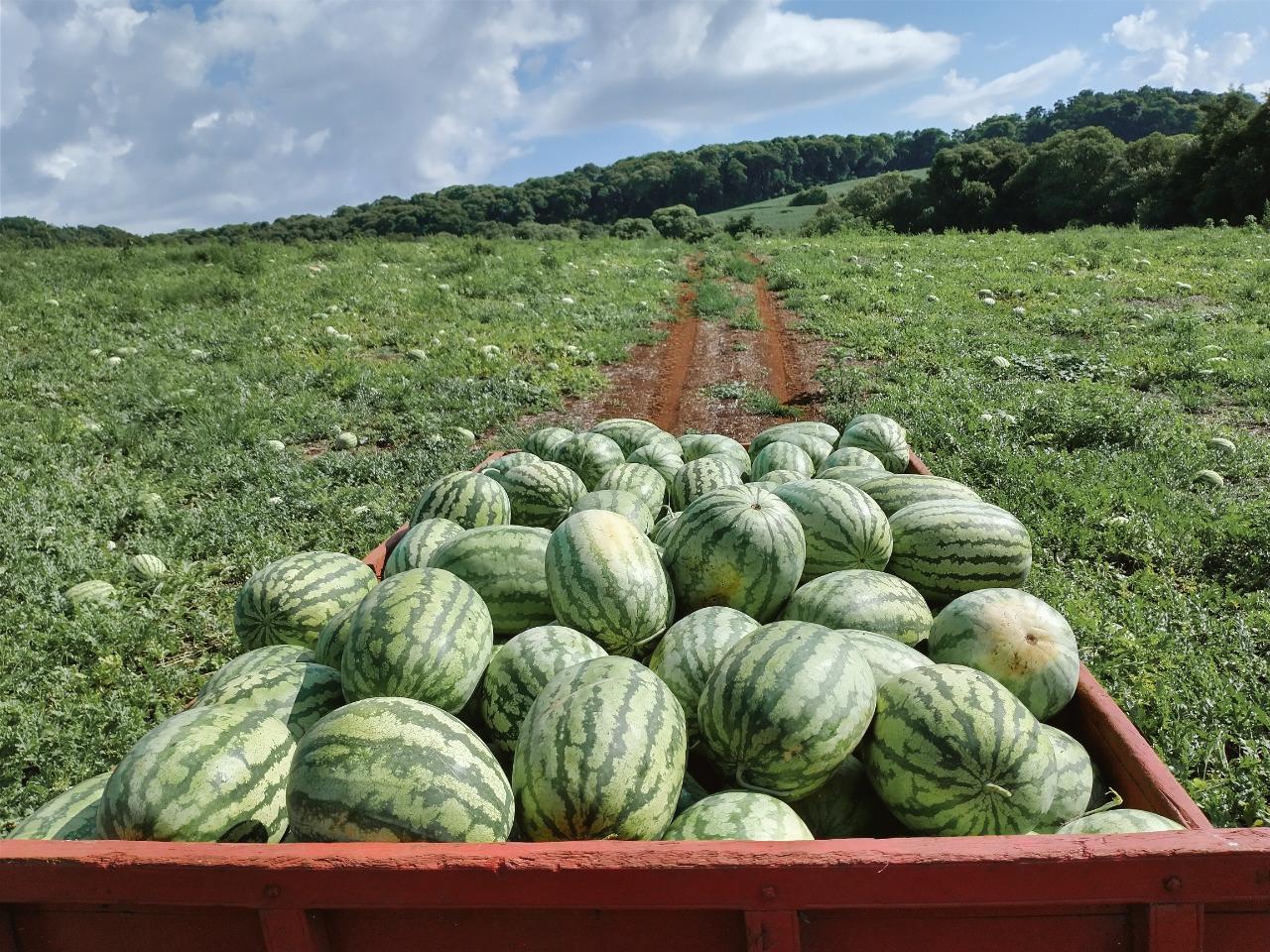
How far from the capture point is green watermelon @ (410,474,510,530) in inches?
134

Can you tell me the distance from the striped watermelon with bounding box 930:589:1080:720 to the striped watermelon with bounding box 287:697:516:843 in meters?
1.39

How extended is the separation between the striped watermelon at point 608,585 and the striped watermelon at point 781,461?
1.48 m

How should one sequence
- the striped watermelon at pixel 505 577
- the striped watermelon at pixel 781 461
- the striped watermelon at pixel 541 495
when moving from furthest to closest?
the striped watermelon at pixel 781 461 < the striped watermelon at pixel 541 495 < the striped watermelon at pixel 505 577

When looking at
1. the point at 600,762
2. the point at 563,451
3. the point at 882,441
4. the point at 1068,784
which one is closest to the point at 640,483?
the point at 563,451

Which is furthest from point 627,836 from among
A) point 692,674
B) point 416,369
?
point 416,369

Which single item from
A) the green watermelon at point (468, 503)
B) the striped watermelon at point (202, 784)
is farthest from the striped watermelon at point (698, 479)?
the striped watermelon at point (202, 784)

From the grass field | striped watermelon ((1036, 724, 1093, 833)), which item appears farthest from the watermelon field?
the grass field

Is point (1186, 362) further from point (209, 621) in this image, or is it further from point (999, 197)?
point (999, 197)

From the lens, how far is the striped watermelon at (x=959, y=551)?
2.88 m

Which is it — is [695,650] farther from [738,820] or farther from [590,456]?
[590,456]

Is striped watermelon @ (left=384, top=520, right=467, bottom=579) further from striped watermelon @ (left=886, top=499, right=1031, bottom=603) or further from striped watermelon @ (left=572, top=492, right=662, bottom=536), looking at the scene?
→ striped watermelon @ (left=886, top=499, right=1031, bottom=603)

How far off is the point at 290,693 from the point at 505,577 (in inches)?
30.9

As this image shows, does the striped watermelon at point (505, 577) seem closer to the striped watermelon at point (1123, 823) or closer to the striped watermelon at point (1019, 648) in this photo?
the striped watermelon at point (1019, 648)

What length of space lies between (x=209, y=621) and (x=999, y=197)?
1645 inches
